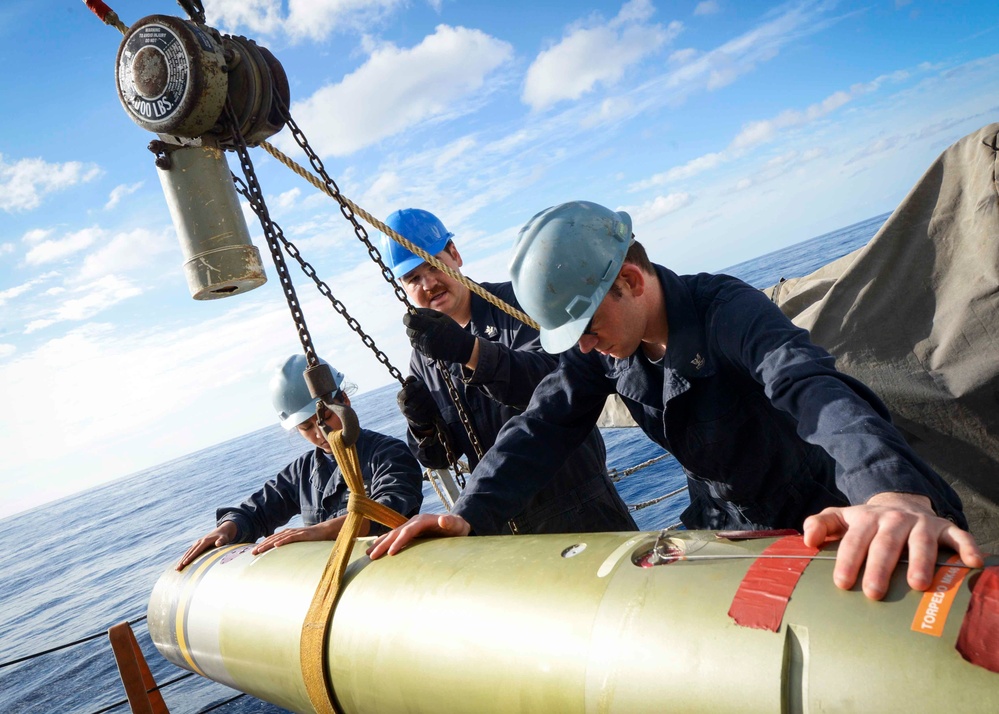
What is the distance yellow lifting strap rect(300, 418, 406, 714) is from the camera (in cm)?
205

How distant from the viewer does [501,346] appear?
123 inches

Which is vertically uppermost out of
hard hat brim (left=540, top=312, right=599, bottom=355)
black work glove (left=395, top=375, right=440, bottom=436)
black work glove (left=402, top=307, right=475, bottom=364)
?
black work glove (left=402, top=307, right=475, bottom=364)

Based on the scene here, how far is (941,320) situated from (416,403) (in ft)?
7.83

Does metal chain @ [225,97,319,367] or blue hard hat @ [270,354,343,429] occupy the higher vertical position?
metal chain @ [225,97,319,367]

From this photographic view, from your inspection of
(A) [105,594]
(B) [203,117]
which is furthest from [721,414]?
(A) [105,594]

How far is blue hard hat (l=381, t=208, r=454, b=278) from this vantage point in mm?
3758

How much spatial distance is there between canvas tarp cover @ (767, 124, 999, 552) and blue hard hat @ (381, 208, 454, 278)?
2054mm

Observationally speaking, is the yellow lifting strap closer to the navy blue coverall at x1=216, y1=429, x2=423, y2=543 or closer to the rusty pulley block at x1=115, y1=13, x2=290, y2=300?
the rusty pulley block at x1=115, y1=13, x2=290, y2=300

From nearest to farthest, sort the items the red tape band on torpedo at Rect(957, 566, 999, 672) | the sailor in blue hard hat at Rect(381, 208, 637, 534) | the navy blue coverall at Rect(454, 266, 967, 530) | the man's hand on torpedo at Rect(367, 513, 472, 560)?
the red tape band on torpedo at Rect(957, 566, 999, 672) < the navy blue coverall at Rect(454, 266, 967, 530) < the man's hand on torpedo at Rect(367, 513, 472, 560) < the sailor in blue hard hat at Rect(381, 208, 637, 534)

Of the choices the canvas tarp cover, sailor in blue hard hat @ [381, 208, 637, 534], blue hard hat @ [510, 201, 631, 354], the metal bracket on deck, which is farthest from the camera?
the metal bracket on deck

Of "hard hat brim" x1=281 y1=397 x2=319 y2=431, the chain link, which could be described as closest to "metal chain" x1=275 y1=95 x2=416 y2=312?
the chain link

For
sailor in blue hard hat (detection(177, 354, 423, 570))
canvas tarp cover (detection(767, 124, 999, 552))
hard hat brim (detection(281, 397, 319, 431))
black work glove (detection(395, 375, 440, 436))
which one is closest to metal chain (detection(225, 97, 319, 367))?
black work glove (detection(395, 375, 440, 436))

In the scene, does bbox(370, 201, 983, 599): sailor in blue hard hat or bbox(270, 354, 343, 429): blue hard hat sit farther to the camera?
bbox(270, 354, 343, 429): blue hard hat

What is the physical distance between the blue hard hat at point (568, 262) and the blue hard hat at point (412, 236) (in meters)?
1.68
